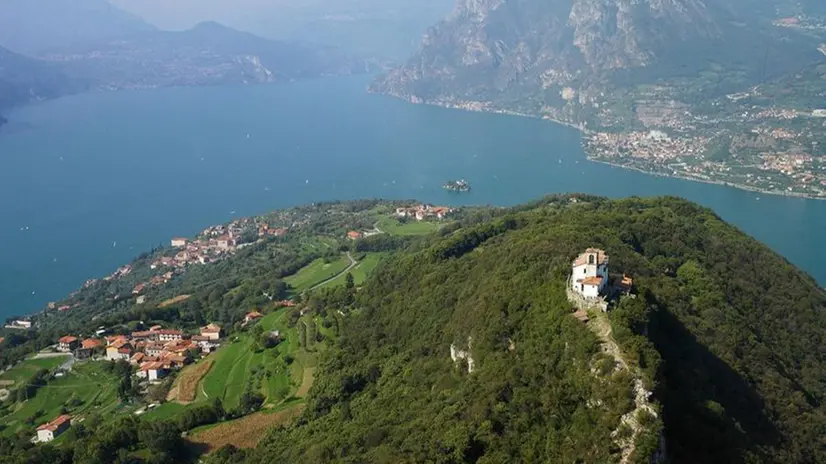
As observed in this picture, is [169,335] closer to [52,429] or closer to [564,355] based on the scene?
[52,429]

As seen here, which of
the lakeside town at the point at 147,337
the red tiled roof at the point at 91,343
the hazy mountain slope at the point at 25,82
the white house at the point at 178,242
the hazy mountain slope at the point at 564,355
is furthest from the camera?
the hazy mountain slope at the point at 25,82

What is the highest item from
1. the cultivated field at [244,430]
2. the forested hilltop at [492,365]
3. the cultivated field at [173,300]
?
the forested hilltop at [492,365]

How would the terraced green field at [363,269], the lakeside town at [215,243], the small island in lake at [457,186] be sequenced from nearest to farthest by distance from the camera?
the terraced green field at [363,269]
the lakeside town at [215,243]
the small island in lake at [457,186]

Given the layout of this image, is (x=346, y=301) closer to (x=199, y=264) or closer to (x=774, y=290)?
(x=774, y=290)

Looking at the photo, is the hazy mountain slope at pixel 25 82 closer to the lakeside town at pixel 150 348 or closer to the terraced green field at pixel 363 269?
the terraced green field at pixel 363 269

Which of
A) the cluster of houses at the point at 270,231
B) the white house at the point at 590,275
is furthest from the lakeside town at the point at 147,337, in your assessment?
the white house at the point at 590,275

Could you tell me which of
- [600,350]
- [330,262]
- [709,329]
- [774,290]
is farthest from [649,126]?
[600,350]
